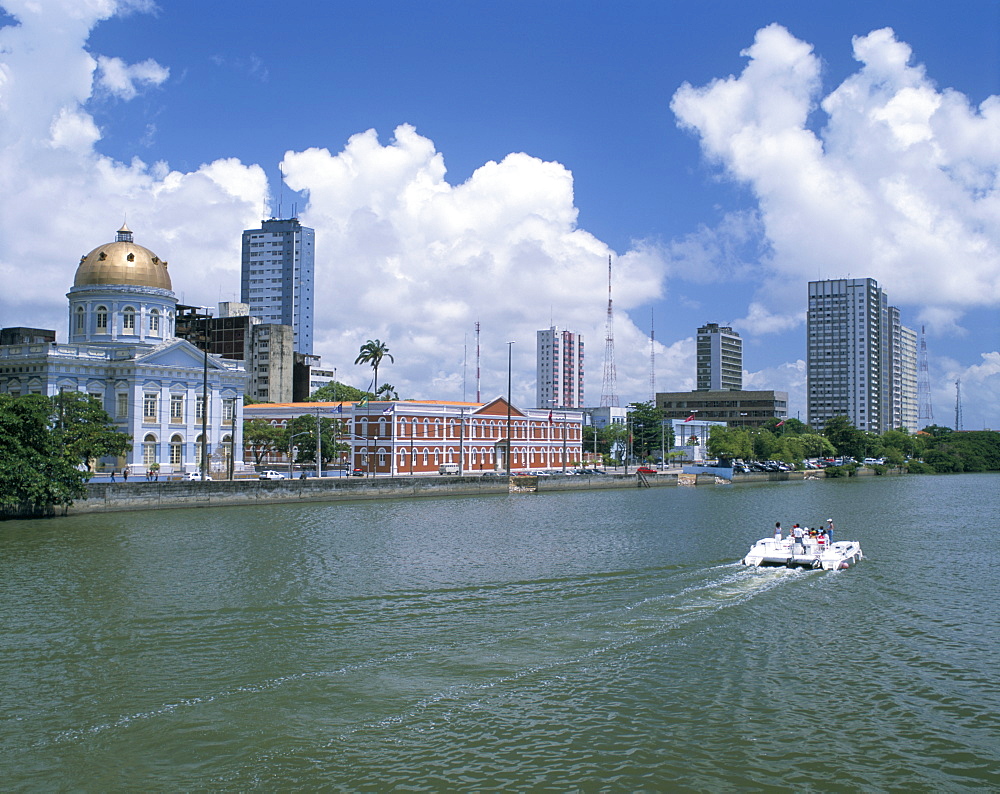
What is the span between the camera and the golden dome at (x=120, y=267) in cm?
7575

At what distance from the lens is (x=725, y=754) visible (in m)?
15.2

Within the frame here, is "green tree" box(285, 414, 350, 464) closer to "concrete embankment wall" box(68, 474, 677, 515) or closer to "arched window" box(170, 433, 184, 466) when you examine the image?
"arched window" box(170, 433, 184, 466)

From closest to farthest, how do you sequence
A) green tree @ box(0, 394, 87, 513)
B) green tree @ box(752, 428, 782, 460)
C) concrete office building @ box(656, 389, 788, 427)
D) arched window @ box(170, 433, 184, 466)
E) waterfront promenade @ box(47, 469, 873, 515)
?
green tree @ box(0, 394, 87, 513) → waterfront promenade @ box(47, 469, 873, 515) → arched window @ box(170, 433, 184, 466) → green tree @ box(752, 428, 782, 460) → concrete office building @ box(656, 389, 788, 427)

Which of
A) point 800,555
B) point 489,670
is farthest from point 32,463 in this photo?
point 800,555

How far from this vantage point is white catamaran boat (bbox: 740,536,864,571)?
33656mm

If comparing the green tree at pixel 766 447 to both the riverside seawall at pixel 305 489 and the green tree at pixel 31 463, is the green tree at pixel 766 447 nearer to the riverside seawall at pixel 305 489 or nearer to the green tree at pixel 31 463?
the riverside seawall at pixel 305 489

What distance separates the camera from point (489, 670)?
19172 millimetres

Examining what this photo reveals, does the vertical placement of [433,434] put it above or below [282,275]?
below

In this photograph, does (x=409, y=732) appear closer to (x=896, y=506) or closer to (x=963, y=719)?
(x=963, y=719)

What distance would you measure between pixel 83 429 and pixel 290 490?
48.3 feet

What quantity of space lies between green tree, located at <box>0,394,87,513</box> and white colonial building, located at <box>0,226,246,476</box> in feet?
62.1

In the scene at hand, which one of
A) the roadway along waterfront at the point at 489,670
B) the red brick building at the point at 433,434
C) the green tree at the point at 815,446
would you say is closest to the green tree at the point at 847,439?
the green tree at the point at 815,446

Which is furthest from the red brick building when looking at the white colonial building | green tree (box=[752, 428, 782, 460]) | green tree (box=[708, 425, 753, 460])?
green tree (box=[752, 428, 782, 460])

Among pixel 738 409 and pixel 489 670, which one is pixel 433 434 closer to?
pixel 489 670
